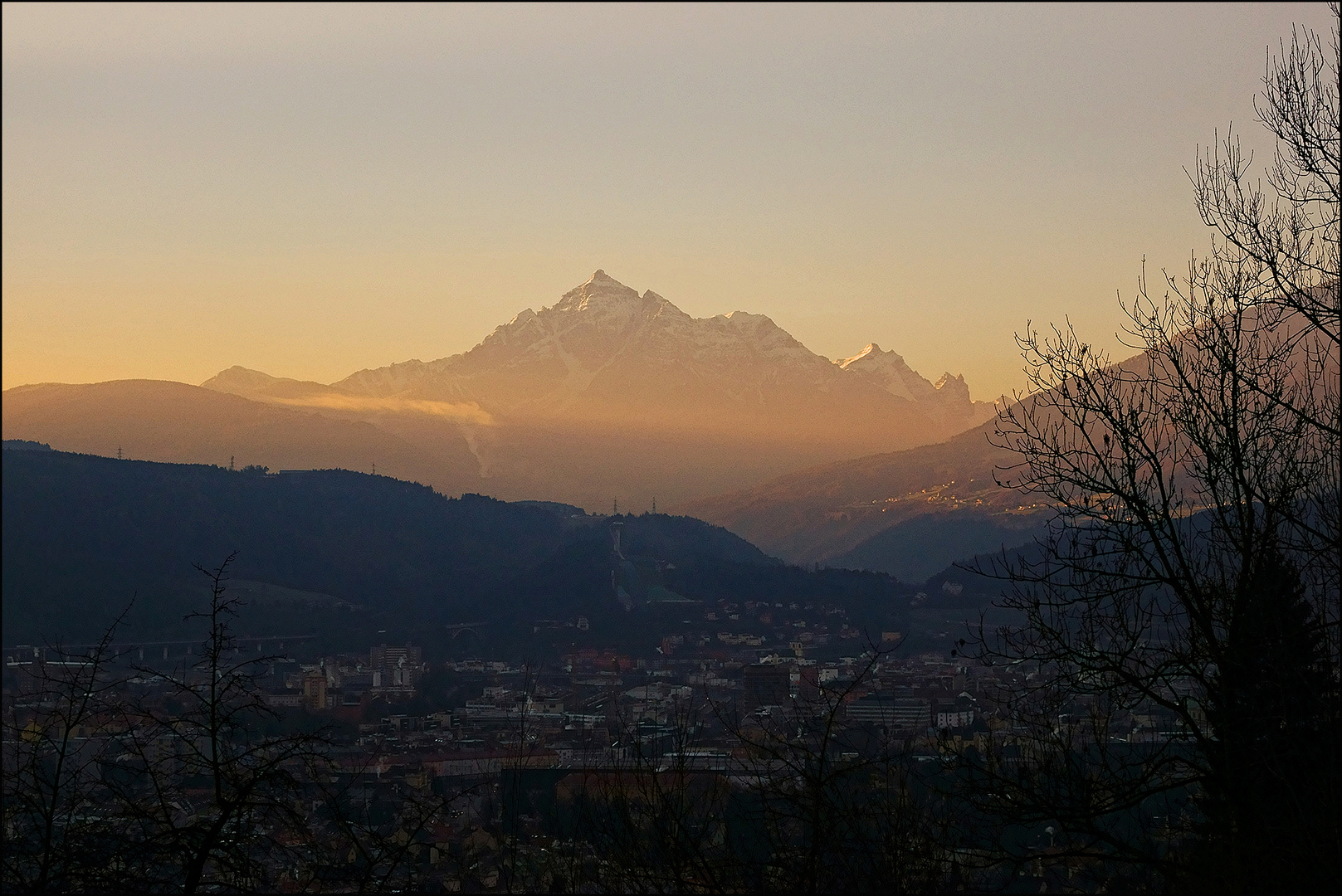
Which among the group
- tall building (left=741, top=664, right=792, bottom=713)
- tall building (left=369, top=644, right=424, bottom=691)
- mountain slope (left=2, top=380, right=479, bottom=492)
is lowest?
tall building (left=369, top=644, right=424, bottom=691)

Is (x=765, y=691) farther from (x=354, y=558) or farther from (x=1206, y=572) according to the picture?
(x=354, y=558)

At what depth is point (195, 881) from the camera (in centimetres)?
730

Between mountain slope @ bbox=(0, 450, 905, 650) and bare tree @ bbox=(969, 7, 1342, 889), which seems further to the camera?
mountain slope @ bbox=(0, 450, 905, 650)

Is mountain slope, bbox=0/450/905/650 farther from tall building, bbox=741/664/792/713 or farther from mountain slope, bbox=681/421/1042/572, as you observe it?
mountain slope, bbox=681/421/1042/572

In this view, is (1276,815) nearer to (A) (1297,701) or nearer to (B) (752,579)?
(A) (1297,701)

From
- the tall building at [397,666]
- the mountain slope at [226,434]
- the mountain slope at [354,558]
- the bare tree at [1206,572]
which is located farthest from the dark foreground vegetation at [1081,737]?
the mountain slope at [226,434]

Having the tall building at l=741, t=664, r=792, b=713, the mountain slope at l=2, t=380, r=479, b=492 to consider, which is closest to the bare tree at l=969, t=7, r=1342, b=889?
the tall building at l=741, t=664, r=792, b=713

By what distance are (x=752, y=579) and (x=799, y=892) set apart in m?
84.0

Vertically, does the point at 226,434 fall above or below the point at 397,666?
above

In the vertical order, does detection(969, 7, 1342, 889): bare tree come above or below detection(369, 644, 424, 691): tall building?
above

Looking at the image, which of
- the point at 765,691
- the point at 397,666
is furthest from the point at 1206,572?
the point at 397,666

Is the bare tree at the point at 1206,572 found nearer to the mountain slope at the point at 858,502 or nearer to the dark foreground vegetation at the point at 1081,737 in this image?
the dark foreground vegetation at the point at 1081,737

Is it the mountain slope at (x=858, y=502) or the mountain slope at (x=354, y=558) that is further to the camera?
the mountain slope at (x=858, y=502)

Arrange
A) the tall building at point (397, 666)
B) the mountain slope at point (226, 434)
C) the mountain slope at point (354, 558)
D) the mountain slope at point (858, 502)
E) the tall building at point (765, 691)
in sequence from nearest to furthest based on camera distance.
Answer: the mountain slope at point (354, 558)
the tall building at point (765, 691)
the tall building at point (397, 666)
the mountain slope at point (226, 434)
the mountain slope at point (858, 502)
